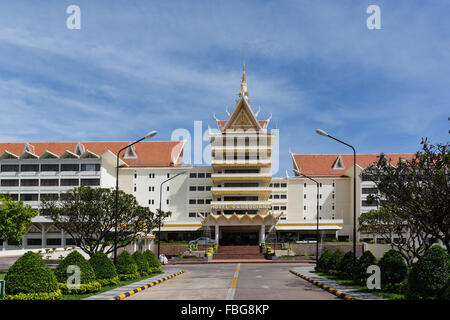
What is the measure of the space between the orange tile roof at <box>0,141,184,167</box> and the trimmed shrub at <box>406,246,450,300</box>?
2304 inches

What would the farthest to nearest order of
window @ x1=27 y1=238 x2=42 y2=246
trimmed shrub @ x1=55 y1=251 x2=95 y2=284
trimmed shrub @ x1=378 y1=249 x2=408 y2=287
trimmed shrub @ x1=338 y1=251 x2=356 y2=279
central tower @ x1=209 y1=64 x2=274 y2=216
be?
window @ x1=27 y1=238 x2=42 y2=246 → central tower @ x1=209 y1=64 x2=274 y2=216 → trimmed shrub @ x1=338 y1=251 x2=356 y2=279 → trimmed shrub @ x1=378 y1=249 x2=408 y2=287 → trimmed shrub @ x1=55 y1=251 x2=95 y2=284

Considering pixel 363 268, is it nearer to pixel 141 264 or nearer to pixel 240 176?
pixel 141 264

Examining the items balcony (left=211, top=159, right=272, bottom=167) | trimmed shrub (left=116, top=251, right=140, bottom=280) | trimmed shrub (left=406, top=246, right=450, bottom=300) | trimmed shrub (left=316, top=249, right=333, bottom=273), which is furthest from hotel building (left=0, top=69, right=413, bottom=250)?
trimmed shrub (left=406, top=246, right=450, bottom=300)

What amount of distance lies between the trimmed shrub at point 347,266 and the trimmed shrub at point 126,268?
36.1 ft

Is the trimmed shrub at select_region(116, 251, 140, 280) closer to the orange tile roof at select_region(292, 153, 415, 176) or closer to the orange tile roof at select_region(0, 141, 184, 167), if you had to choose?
the orange tile roof at select_region(0, 141, 184, 167)

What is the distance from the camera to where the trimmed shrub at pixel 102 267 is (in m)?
21.1

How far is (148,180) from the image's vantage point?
70438mm

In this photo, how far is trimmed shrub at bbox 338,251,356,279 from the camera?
25444mm

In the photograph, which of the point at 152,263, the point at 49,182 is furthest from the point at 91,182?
the point at 152,263

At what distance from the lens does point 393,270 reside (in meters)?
19.3

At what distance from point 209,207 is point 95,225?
36.7 m
